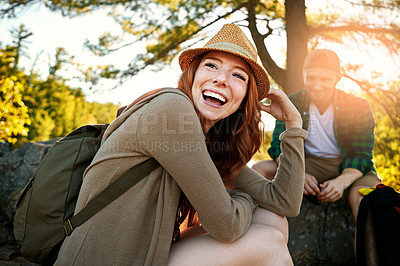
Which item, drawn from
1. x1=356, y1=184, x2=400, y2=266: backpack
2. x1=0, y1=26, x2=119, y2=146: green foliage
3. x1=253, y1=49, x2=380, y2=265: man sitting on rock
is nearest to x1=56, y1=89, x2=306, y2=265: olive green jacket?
x1=356, y1=184, x2=400, y2=266: backpack

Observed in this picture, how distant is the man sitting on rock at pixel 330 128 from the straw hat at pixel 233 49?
1.37 metres

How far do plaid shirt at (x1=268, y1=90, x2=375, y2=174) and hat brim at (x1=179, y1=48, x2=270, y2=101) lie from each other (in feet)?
4.15

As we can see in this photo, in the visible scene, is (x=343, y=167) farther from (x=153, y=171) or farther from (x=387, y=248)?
(x=153, y=171)

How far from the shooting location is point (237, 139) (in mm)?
2205

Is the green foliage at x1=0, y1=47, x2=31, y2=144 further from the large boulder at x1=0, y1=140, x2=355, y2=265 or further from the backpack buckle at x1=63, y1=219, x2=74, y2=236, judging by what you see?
the backpack buckle at x1=63, y1=219, x2=74, y2=236

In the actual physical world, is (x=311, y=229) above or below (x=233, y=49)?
below

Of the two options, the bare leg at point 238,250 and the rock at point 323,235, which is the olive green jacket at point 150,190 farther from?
the rock at point 323,235

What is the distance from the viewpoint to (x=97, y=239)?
136 cm

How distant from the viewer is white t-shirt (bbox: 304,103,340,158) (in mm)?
3311

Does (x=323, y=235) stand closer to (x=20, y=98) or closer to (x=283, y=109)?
(x=283, y=109)

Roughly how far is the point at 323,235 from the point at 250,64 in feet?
6.72

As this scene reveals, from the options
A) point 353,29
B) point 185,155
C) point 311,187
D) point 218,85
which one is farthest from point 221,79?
point 353,29

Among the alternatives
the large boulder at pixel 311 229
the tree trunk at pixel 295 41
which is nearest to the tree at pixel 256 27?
the tree trunk at pixel 295 41

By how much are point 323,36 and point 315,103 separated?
3.22 meters
